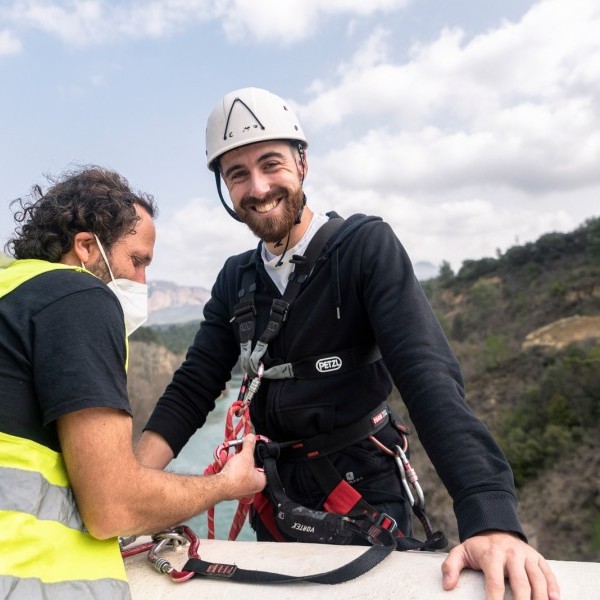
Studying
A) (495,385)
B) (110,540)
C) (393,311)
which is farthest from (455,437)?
(495,385)

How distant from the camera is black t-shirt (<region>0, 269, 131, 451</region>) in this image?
1.63 metres

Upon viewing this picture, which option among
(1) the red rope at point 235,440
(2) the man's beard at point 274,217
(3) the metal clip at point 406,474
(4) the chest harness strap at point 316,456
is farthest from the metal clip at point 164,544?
(2) the man's beard at point 274,217

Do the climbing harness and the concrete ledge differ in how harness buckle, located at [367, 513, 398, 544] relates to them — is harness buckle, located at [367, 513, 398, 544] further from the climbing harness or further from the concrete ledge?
the concrete ledge

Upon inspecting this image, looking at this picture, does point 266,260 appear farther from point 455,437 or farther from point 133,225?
point 455,437

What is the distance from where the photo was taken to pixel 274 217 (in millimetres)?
2865

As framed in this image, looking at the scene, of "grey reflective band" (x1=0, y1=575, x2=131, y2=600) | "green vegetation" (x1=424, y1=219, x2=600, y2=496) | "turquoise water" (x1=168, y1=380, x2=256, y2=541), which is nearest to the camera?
"grey reflective band" (x1=0, y1=575, x2=131, y2=600)

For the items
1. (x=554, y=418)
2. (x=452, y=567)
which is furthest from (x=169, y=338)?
(x=452, y=567)

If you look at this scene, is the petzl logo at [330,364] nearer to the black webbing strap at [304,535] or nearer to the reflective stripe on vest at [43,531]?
the black webbing strap at [304,535]

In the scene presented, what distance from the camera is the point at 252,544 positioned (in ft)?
7.10

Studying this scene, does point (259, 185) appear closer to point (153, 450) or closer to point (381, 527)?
point (153, 450)

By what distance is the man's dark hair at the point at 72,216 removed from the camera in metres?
2.23

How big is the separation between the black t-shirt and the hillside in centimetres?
1880

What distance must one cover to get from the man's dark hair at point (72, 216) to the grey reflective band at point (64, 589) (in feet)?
3.82

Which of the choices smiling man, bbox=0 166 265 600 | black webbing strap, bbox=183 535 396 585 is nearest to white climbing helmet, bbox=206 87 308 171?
smiling man, bbox=0 166 265 600
